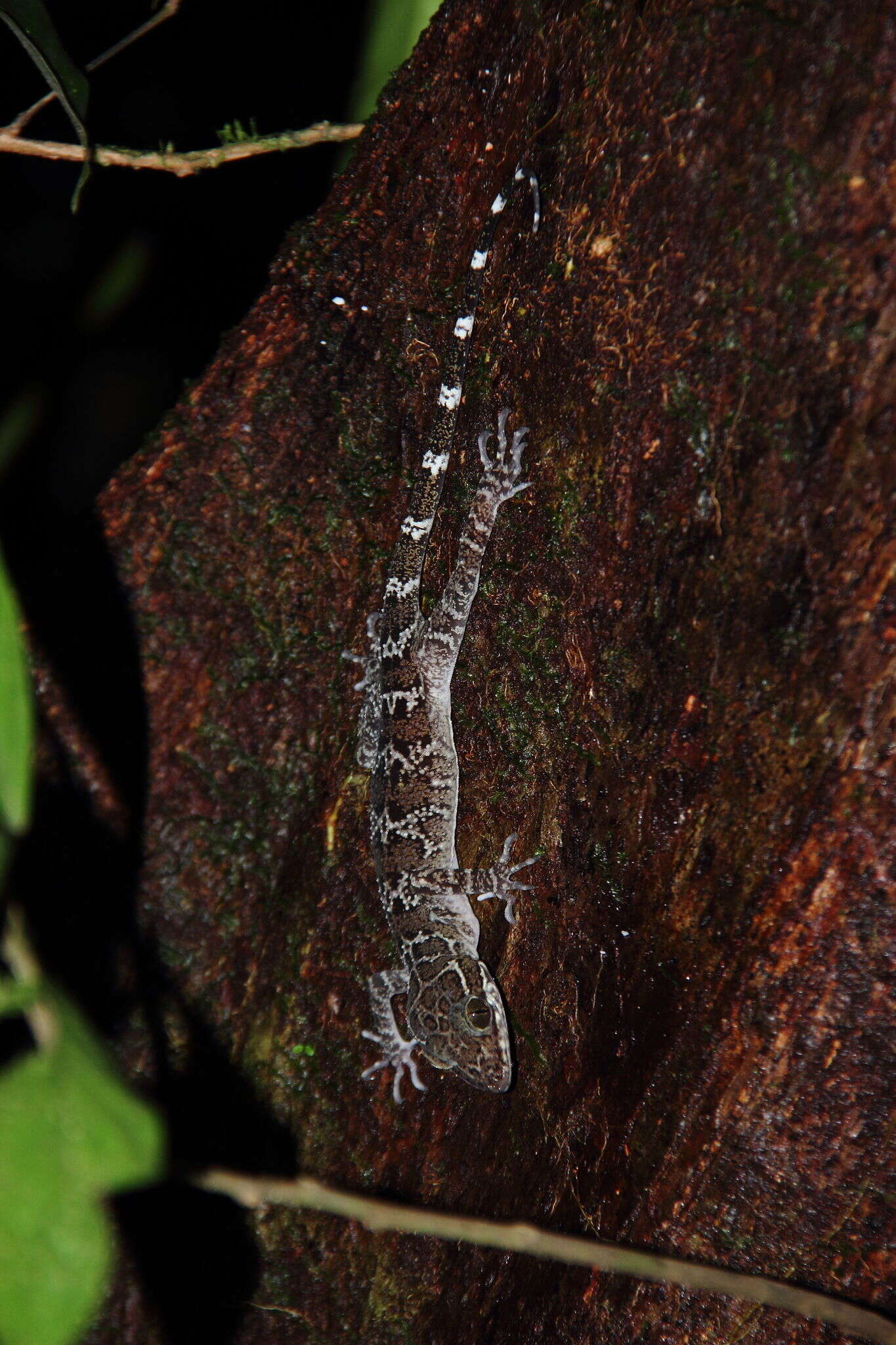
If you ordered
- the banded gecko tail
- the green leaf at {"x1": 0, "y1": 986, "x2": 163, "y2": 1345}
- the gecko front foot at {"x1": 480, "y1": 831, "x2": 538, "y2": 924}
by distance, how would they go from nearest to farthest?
the green leaf at {"x1": 0, "y1": 986, "x2": 163, "y2": 1345} → the banded gecko tail → the gecko front foot at {"x1": 480, "y1": 831, "x2": 538, "y2": 924}

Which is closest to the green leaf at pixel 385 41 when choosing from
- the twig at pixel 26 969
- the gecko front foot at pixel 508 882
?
the gecko front foot at pixel 508 882

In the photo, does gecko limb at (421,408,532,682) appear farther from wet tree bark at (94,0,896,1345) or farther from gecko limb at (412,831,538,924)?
gecko limb at (412,831,538,924)

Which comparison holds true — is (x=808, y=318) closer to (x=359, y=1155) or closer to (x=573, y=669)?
(x=573, y=669)

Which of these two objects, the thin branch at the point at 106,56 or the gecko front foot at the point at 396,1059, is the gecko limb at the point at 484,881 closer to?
the gecko front foot at the point at 396,1059

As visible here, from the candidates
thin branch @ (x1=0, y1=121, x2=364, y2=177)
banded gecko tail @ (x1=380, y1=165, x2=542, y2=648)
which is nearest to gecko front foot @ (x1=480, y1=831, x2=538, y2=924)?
banded gecko tail @ (x1=380, y1=165, x2=542, y2=648)

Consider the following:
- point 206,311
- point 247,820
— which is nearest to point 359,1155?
point 247,820

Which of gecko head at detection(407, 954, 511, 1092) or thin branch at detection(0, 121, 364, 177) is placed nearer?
thin branch at detection(0, 121, 364, 177)

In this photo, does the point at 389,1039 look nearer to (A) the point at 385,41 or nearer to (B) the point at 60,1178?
(B) the point at 60,1178
